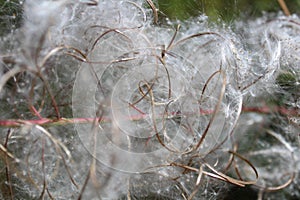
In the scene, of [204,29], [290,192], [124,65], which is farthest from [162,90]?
[290,192]

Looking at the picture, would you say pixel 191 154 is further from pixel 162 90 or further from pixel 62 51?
pixel 62 51

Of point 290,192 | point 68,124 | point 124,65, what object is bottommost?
point 290,192

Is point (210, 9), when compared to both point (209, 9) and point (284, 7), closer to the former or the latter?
point (209, 9)

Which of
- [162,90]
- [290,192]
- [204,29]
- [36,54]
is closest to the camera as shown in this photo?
[36,54]

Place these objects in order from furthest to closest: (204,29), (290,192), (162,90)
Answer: (290,192) → (204,29) → (162,90)

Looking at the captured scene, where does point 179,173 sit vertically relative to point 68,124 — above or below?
below

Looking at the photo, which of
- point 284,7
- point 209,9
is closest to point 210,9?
point 209,9

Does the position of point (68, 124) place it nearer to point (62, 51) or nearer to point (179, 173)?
point (62, 51)

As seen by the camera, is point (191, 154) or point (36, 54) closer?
point (36, 54)

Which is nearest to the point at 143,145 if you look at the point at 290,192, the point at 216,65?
the point at 216,65
